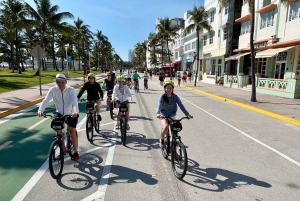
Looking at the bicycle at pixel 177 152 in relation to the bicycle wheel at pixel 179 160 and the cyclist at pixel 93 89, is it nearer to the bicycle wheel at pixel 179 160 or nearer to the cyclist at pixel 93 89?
the bicycle wheel at pixel 179 160

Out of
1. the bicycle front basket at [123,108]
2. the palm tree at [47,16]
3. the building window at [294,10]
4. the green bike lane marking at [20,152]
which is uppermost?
the palm tree at [47,16]

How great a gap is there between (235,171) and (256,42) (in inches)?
758

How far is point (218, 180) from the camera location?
3904mm

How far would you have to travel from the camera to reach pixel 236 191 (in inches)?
141

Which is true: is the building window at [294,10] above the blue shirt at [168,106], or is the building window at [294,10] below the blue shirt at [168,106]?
above

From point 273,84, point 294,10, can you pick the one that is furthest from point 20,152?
point 294,10

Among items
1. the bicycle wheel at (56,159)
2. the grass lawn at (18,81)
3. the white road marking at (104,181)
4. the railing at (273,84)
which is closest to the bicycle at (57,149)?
the bicycle wheel at (56,159)

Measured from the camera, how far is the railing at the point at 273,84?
617 inches

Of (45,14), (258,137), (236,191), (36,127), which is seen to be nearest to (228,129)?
(258,137)

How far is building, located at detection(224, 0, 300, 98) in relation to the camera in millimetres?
15641

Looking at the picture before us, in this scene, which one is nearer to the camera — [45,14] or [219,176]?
[219,176]

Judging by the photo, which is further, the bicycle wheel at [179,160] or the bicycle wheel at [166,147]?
the bicycle wheel at [166,147]

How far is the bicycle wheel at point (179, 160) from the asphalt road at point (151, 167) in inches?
4.6

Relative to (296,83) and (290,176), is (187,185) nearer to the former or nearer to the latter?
(290,176)
